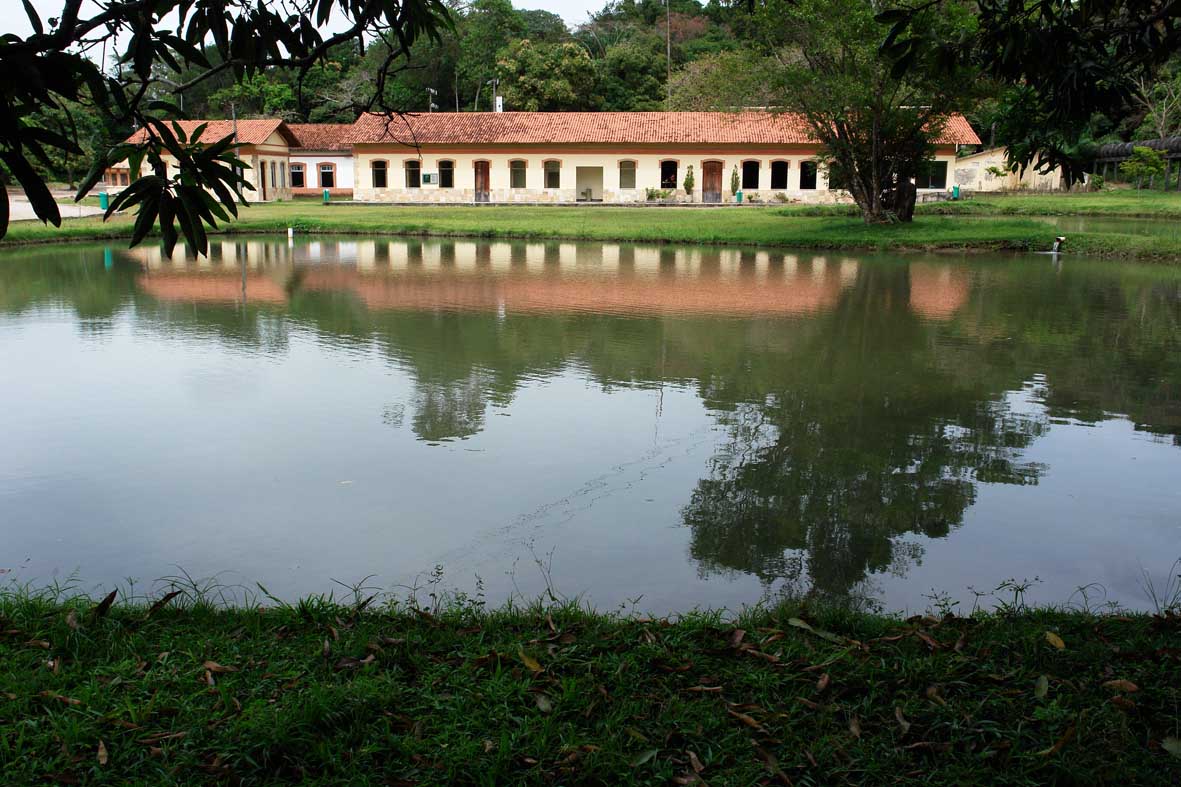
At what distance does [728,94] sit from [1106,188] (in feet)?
72.2

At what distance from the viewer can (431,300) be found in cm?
1362

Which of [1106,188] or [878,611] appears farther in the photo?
[1106,188]

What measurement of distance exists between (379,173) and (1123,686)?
4242cm

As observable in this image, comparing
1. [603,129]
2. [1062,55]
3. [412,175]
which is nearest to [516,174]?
[603,129]

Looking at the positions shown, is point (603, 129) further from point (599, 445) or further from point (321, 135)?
point (599, 445)

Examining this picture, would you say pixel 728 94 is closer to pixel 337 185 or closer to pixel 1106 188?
pixel 1106 188

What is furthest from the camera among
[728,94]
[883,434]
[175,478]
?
[728,94]

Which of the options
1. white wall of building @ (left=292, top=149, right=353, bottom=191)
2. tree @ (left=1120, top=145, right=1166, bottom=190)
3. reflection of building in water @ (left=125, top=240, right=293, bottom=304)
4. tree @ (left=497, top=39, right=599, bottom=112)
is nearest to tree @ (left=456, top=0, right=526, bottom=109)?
tree @ (left=497, top=39, right=599, bottom=112)

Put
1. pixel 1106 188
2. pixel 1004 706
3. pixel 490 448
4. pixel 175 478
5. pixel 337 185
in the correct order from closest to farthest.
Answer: pixel 1004 706, pixel 175 478, pixel 490 448, pixel 1106 188, pixel 337 185

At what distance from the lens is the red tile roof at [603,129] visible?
40406 millimetres

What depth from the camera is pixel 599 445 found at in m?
6.75

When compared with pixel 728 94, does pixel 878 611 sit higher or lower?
lower

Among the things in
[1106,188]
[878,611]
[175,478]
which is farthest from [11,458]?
[1106,188]

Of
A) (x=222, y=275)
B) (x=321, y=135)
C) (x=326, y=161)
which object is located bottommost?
(x=222, y=275)
